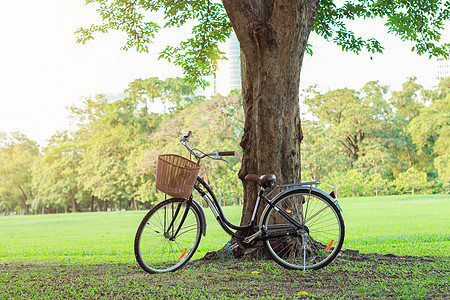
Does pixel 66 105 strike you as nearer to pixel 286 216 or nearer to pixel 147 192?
pixel 147 192

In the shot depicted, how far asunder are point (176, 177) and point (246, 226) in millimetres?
823

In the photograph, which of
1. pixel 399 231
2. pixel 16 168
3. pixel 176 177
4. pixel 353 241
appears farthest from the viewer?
pixel 16 168

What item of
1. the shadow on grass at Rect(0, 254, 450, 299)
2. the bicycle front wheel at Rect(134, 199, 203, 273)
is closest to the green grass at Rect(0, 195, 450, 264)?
the shadow on grass at Rect(0, 254, 450, 299)

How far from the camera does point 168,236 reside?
3738 millimetres

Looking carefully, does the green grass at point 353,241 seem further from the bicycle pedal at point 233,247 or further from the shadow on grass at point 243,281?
the bicycle pedal at point 233,247

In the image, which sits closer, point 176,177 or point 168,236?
point 176,177

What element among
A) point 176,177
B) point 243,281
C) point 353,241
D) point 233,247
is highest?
point 176,177

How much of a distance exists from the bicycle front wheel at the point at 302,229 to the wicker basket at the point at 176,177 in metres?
0.74

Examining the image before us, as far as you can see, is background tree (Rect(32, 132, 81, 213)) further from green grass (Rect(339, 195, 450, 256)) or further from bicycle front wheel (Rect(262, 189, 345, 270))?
bicycle front wheel (Rect(262, 189, 345, 270))

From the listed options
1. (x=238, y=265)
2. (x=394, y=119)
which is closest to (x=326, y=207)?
(x=238, y=265)

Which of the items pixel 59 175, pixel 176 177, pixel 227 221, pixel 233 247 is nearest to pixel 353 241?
pixel 233 247

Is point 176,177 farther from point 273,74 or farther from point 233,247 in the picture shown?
point 273,74

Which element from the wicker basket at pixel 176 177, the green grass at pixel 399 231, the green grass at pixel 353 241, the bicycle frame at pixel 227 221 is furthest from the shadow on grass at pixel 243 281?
the green grass at pixel 399 231

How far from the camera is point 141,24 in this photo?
7.94m
